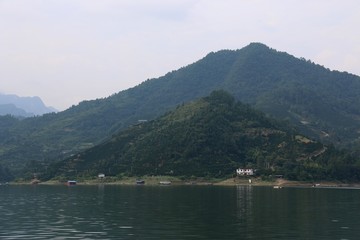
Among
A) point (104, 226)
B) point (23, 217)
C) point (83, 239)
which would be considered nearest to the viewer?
point (83, 239)

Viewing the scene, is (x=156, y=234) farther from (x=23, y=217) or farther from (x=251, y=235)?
(x=23, y=217)

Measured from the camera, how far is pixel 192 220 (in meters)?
84.1

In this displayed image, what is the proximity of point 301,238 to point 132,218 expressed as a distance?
3163 centimetres

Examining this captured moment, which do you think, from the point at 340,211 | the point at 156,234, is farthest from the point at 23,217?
the point at 340,211

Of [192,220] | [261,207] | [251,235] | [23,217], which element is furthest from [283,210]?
[23,217]

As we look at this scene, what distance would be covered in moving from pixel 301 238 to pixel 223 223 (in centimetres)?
1705

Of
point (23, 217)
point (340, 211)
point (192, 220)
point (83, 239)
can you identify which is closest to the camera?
point (83, 239)

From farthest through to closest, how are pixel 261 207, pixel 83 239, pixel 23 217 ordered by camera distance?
pixel 261 207
pixel 23 217
pixel 83 239

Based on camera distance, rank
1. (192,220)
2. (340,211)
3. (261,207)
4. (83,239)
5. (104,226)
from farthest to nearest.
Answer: (261,207), (340,211), (192,220), (104,226), (83,239)

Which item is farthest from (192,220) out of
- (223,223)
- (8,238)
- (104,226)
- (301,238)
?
(8,238)

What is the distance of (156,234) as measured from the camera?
224ft

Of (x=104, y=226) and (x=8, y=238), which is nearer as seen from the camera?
(x=8, y=238)

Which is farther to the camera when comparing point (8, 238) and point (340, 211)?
point (340, 211)

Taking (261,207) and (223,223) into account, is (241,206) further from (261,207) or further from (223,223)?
(223,223)
